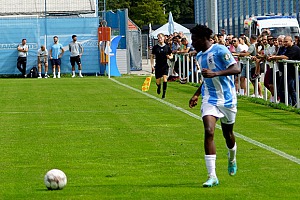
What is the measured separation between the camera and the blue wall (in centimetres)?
4222

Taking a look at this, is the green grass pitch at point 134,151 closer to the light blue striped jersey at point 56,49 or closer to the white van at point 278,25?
the light blue striped jersey at point 56,49

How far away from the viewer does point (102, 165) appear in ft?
38.5

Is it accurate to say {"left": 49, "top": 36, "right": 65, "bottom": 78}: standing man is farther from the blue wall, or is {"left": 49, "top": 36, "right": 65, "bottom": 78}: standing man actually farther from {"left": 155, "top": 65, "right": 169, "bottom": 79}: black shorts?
{"left": 155, "top": 65, "right": 169, "bottom": 79}: black shorts

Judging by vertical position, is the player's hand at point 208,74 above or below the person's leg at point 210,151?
above

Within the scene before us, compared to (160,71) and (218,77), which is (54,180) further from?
(160,71)

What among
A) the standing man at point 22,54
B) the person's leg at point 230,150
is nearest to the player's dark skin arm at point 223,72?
the person's leg at point 230,150

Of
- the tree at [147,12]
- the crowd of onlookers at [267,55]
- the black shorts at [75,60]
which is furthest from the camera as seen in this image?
the tree at [147,12]

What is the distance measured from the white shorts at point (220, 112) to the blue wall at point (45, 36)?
32.1 metres

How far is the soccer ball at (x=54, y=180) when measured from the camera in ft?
31.4

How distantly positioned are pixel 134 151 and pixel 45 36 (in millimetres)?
30183

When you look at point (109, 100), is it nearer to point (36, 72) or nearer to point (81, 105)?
point (81, 105)

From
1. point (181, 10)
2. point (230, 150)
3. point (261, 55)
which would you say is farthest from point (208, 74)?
point (181, 10)

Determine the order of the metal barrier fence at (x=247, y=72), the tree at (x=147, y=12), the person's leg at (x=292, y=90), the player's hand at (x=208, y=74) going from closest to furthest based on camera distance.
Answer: the player's hand at (x=208, y=74)
the metal barrier fence at (x=247, y=72)
the person's leg at (x=292, y=90)
the tree at (x=147, y=12)

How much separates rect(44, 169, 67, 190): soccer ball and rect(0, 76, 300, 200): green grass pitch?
84mm
